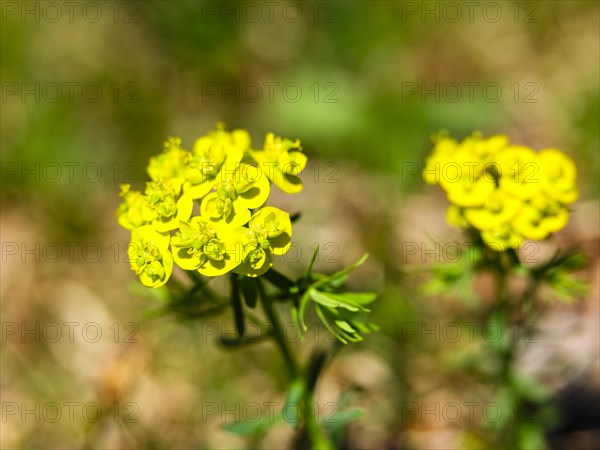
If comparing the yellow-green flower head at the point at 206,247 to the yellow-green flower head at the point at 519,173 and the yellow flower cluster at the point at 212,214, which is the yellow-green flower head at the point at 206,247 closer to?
the yellow flower cluster at the point at 212,214

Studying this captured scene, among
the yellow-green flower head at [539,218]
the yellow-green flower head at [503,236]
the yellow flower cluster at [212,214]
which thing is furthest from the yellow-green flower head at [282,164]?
the yellow-green flower head at [539,218]

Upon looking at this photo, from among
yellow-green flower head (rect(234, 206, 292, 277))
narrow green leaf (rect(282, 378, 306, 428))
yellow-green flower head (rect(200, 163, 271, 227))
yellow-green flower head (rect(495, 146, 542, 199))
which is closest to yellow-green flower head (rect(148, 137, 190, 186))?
yellow-green flower head (rect(200, 163, 271, 227))

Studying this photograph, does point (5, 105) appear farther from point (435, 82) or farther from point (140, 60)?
point (435, 82)

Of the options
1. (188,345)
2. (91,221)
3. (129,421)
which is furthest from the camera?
(91,221)

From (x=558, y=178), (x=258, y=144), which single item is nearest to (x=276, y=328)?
(x=558, y=178)

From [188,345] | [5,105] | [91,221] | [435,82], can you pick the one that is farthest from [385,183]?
[5,105]

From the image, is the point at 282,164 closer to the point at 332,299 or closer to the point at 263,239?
the point at 263,239

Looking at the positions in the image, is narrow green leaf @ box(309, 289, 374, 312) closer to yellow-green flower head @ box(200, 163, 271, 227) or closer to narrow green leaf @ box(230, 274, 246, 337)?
narrow green leaf @ box(230, 274, 246, 337)
